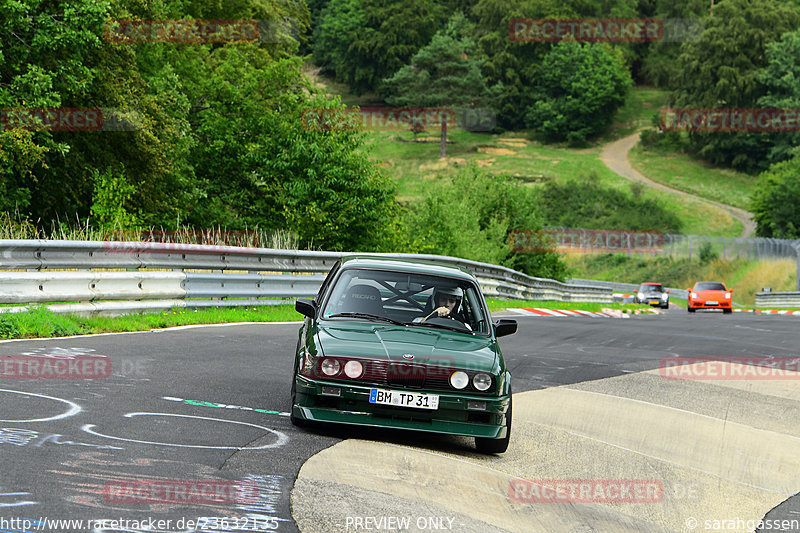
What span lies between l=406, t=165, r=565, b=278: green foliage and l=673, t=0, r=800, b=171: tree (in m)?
70.0

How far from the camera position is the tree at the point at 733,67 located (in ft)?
382

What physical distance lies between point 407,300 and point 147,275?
7042 millimetres

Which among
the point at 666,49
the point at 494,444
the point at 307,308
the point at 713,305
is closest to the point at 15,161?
the point at 307,308

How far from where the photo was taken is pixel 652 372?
13328 mm

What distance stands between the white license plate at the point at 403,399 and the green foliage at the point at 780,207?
74874mm

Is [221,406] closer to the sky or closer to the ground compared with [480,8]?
closer to the ground

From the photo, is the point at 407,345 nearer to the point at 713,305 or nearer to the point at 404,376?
the point at 404,376

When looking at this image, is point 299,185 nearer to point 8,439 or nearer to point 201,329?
point 201,329

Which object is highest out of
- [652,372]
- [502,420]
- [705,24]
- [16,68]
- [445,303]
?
[705,24]

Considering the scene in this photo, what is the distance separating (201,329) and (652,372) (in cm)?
611

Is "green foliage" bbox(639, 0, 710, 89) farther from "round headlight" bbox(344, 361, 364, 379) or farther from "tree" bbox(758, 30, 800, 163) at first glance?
"round headlight" bbox(344, 361, 364, 379)

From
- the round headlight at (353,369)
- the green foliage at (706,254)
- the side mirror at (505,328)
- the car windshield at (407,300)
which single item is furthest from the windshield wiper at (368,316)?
the green foliage at (706,254)

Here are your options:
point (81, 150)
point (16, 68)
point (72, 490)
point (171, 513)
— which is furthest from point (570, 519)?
point (81, 150)

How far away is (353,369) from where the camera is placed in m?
7.36
